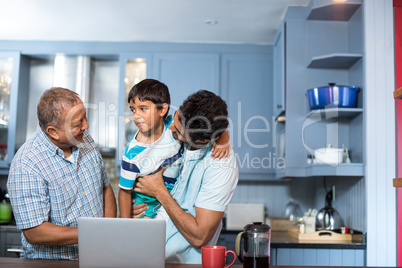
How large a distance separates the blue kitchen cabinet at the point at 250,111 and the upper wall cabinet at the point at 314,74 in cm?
63

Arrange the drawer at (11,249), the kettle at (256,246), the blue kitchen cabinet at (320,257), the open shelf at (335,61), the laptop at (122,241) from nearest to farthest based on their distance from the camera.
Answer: the laptop at (122,241), the kettle at (256,246), the blue kitchen cabinet at (320,257), the open shelf at (335,61), the drawer at (11,249)

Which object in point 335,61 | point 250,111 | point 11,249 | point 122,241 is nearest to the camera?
point 122,241

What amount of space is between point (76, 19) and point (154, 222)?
2695mm

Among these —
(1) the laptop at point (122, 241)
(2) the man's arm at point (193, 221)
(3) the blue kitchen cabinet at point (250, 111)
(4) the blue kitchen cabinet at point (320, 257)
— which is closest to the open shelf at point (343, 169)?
(4) the blue kitchen cabinet at point (320, 257)

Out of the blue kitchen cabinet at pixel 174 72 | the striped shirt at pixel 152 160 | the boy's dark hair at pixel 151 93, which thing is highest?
the blue kitchen cabinet at pixel 174 72

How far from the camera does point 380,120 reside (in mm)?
2914

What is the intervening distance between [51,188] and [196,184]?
62cm

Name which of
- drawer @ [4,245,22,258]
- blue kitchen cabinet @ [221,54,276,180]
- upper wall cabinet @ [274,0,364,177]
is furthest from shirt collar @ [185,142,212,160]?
drawer @ [4,245,22,258]

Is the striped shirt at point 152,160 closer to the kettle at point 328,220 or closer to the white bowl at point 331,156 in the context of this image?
the white bowl at point 331,156

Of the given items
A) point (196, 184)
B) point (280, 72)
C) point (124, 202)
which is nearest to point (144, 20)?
point (280, 72)

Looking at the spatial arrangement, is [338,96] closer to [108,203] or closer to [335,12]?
[335,12]

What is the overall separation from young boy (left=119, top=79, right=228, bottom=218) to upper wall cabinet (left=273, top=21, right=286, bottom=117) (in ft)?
5.09

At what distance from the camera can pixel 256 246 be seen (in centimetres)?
167

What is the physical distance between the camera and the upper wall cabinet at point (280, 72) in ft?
11.6
